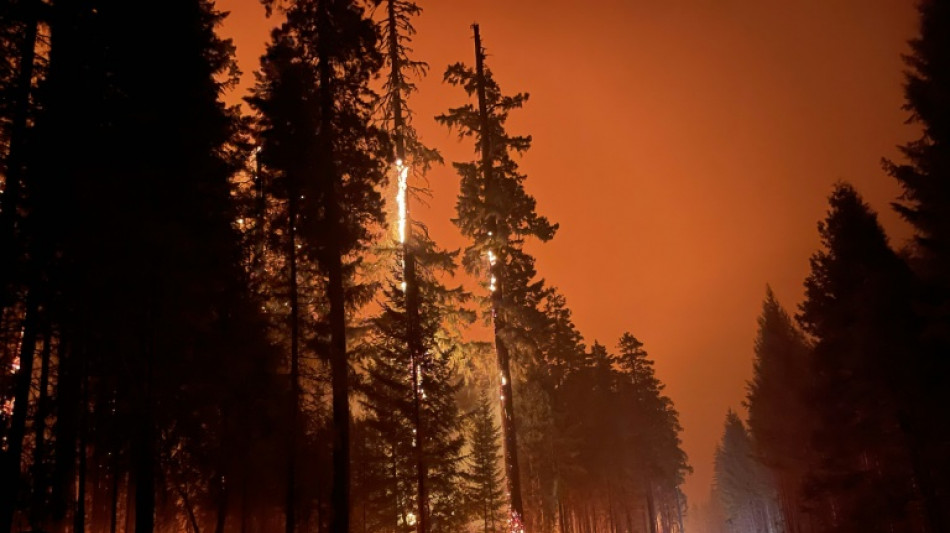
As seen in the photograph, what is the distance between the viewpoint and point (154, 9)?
15.7 meters

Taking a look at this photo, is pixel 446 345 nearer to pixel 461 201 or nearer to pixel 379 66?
pixel 461 201

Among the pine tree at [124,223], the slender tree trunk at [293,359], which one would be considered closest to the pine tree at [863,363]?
the slender tree trunk at [293,359]

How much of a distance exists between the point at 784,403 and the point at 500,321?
29134mm

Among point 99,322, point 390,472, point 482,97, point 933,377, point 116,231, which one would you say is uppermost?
point 482,97

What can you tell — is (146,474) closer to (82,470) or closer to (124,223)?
(82,470)

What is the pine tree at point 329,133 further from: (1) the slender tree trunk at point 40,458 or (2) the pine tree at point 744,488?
(2) the pine tree at point 744,488

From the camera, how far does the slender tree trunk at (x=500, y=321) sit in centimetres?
2348

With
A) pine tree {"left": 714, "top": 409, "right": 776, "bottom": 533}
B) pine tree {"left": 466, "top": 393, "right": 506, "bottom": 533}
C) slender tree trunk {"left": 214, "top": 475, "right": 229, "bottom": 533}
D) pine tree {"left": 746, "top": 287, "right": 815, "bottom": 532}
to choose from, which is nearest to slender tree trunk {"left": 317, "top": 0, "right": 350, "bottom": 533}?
slender tree trunk {"left": 214, "top": 475, "right": 229, "bottom": 533}

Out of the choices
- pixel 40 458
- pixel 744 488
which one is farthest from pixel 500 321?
pixel 744 488

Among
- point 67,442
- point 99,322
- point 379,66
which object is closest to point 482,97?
point 379,66

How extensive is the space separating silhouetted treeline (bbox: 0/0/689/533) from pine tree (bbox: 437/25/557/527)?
94mm

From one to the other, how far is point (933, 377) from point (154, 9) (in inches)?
1074

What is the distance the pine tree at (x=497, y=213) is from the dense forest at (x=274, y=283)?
0.34 ft

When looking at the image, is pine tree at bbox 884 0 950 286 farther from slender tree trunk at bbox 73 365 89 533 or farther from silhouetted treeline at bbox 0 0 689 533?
slender tree trunk at bbox 73 365 89 533
